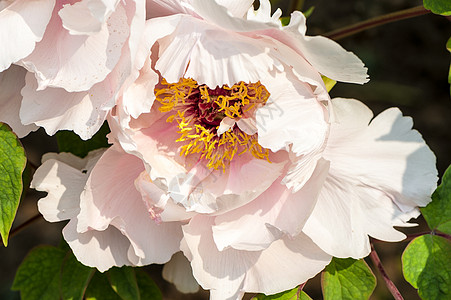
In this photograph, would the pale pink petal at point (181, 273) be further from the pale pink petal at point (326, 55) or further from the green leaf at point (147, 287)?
the pale pink petal at point (326, 55)

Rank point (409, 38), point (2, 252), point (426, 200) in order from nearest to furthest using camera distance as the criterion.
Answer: point (426, 200)
point (2, 252)
point (409, 38)

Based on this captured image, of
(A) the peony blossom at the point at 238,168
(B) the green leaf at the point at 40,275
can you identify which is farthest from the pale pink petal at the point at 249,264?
(B) the green leaf at the point at 40,275

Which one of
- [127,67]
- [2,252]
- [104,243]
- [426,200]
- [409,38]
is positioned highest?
[127,67]

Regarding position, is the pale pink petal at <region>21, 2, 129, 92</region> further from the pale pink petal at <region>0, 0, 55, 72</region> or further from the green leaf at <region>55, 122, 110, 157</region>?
the green leaf at <region>55, 122, 110, 157</region>

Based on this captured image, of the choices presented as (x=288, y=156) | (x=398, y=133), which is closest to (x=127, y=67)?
(x=288, y=156)

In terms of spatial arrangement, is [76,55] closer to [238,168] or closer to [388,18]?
[238,168]

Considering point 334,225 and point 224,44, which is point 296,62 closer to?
point 224,44
